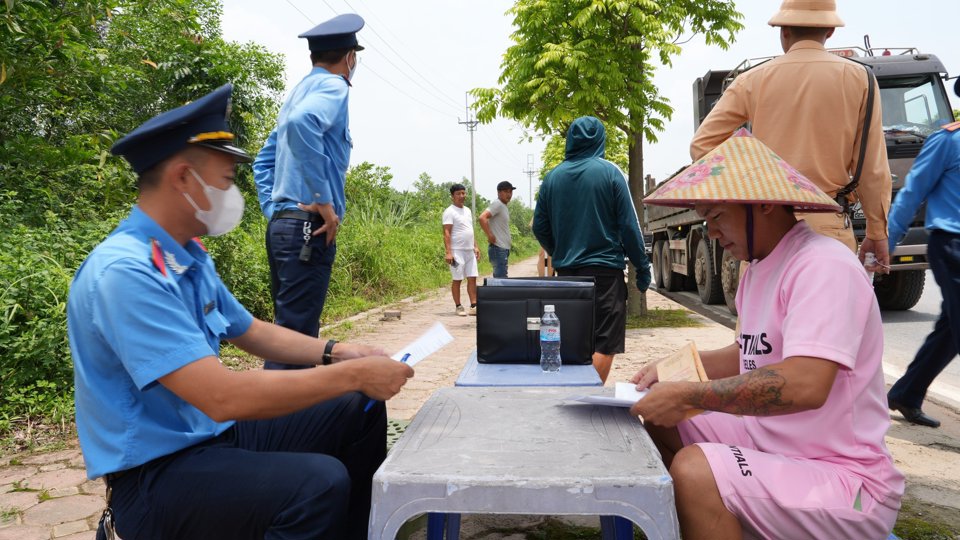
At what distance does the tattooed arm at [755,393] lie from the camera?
1787 mm

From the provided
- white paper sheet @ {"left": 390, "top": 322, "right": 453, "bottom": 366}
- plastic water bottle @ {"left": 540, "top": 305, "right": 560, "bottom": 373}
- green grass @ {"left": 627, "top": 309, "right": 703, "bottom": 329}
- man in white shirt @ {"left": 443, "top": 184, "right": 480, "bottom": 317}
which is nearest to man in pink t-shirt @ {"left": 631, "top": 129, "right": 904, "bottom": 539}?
white paper sheet @ {"left": 390, "top": 322, "right": 453, "bottom": 366}

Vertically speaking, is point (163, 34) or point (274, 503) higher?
point (163, 34)

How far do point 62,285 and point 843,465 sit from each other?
5.07 meters

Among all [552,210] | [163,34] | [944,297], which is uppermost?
[163,34]

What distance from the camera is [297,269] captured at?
3705mm

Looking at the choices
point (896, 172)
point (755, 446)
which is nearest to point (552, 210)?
point (755, 446)

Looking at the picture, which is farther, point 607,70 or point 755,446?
point 607,70

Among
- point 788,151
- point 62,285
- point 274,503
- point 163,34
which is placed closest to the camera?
point 274,503

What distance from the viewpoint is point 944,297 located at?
3816 millimetres

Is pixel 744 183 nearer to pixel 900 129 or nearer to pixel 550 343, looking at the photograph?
pixel 550 343

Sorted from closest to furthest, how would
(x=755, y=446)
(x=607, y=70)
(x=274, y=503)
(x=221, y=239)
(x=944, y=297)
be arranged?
(x=274, y=503) < (x=755, y=446) < (x=944, y=297) < (x=221, y=239) < (x=607, y=70)

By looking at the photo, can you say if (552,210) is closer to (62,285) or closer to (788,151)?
(788,151)

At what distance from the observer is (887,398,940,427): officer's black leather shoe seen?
4312 millimetres

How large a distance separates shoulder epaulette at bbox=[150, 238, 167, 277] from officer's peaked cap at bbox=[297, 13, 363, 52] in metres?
2.34
